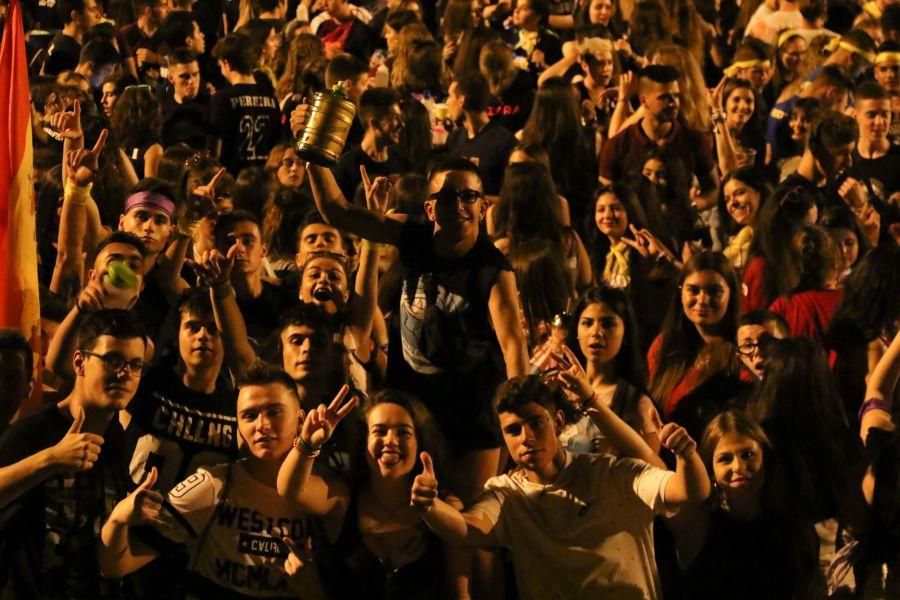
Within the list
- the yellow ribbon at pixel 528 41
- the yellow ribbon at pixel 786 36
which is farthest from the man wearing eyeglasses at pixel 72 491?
the yellow ribbon at pixel 786 36

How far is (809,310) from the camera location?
7758 mm

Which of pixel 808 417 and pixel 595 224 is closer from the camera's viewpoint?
pixel 808 417

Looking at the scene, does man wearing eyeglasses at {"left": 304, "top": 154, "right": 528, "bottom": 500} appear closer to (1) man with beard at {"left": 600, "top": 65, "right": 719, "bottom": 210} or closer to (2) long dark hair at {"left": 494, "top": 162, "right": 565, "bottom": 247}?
(2) long dark hair at {"left": 494, "top": 162, "right": 565, "bottom": 247}

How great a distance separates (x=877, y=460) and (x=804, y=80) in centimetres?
530

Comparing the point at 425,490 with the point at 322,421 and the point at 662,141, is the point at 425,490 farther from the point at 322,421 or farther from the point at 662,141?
the point at 662,141

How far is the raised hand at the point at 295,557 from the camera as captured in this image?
5863 millimetres

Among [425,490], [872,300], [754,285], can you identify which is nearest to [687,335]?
[872,300]

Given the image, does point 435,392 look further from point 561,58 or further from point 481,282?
point 561,58

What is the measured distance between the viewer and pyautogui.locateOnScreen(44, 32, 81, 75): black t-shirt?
39.7ft

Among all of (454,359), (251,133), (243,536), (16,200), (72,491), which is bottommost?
(243,536)

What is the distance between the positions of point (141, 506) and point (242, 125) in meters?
5.08

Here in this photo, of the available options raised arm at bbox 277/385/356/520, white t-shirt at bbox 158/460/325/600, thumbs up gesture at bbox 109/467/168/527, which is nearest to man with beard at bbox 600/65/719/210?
raised arm at bbox 277/385/356/520

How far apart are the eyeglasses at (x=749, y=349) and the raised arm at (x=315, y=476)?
1.91 meters

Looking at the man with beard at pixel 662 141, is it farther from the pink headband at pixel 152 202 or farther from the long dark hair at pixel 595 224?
the pink headband at pixel 152 202
